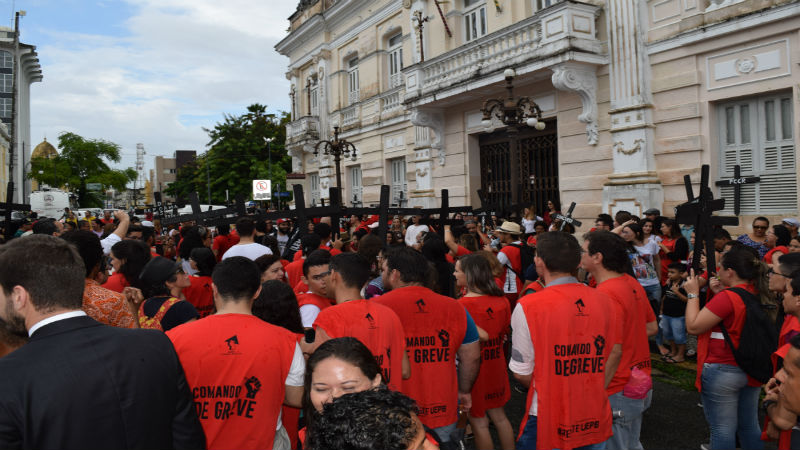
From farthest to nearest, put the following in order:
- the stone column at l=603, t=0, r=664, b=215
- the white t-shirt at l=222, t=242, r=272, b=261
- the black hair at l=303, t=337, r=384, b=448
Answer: the stone column at l=603, t=0, r=664, b=215
the white t-shirt at l=222, t=242, r=272, b=261
the black hair at l=303, t=337, r=384, b=448

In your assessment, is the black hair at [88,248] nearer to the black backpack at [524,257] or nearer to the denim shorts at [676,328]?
the black backpack at [524,257]

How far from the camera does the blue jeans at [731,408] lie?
155 inches

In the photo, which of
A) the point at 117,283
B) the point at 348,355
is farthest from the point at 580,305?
the point at 117,283

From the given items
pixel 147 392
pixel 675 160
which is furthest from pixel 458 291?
pixel 675 160

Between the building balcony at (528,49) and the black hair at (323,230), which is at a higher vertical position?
the building balcony at (528,49)

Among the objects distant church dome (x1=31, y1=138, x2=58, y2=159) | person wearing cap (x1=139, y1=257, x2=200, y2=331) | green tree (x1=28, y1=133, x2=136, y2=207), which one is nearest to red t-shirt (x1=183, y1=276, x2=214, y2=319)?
person wearing cap (x1=139, y1=257, x2=200, y2=331)

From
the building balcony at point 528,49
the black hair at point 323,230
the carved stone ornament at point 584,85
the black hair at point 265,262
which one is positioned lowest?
the black hair at point 265,262

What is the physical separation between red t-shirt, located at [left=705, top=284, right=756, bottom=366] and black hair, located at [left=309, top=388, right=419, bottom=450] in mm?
3257

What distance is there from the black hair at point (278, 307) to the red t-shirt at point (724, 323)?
113 inches

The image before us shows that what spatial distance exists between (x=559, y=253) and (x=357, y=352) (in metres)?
1.65

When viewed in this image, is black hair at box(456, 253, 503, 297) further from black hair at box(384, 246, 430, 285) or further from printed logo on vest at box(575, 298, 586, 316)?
printed logo on vest at box(575, 298, 586, 316)

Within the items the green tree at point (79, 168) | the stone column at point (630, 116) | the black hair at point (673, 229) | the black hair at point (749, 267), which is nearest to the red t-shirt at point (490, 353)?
the black hair at point (749, 267)

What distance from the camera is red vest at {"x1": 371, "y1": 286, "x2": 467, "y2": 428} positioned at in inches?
145

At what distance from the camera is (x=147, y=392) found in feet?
6.91
